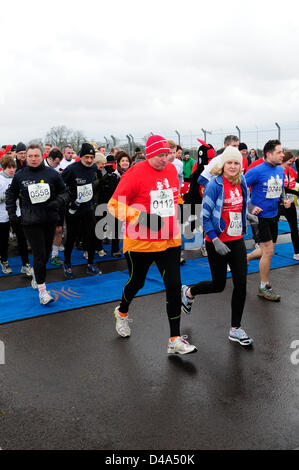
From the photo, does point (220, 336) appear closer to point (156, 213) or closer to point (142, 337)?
point (142, 337)

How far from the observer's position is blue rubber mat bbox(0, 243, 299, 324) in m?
5.35

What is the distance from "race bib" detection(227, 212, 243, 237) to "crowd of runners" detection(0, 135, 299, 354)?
10 mm

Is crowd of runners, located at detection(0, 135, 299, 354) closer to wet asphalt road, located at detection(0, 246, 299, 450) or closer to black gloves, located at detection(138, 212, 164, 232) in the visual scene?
black gloves, located at detection(138, 212, 164, 232)

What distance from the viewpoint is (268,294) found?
18.3 ft

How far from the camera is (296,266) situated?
734 centimetres

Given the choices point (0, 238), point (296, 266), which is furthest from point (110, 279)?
point (296, 266)

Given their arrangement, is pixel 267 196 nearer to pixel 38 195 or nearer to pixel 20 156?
pixel 38 195

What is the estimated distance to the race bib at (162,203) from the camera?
3.93 metres

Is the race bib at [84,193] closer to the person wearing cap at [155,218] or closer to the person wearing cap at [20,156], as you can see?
the person wearing cap at [20,156]

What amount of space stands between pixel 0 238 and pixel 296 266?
518 centimetres

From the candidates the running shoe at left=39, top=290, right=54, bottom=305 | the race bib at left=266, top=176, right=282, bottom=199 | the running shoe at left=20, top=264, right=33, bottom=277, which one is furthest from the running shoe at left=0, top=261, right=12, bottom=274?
the race bib at left=266, top=176, right=282, bottom=199

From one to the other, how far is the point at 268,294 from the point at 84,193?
322 cm

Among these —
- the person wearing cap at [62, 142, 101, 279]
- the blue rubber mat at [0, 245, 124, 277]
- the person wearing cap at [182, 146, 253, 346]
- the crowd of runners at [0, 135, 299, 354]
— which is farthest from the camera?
the blue rubber mat at [0, 245, 124, 277]

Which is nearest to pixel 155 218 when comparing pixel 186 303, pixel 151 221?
pixel 151 221
